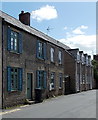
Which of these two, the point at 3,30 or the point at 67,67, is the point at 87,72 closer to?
the point at 67,67

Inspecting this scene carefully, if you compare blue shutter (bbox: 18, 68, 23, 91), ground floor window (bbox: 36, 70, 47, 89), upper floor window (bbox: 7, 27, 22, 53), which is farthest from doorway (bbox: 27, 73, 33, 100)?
upper floor window (bbox: 7, 27, 22, 53)

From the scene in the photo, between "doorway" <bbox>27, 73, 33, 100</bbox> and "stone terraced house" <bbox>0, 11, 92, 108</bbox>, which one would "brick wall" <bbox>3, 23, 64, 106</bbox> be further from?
"doorway" <bbox>27, 73, 33, 100</bbox>

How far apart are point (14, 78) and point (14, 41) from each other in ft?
8.67

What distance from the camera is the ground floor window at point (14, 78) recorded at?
16.7m

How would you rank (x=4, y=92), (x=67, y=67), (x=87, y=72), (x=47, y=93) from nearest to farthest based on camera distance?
(x=4, y=92)
(x=47, y=93)
(x=67, y=67)
(x=87, y=72)

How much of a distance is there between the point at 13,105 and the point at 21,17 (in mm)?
10900

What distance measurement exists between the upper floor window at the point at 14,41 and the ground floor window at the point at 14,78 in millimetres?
1405

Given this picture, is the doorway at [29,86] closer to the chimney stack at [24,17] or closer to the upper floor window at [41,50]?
the upper floor window at [41,50]

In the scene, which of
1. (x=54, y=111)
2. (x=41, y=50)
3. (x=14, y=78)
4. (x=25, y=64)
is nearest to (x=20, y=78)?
(x=14, y=78)

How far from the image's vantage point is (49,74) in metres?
25.3

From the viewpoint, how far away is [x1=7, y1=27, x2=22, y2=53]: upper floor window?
16.9m

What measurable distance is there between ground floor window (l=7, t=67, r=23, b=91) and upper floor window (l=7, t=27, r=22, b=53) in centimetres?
141

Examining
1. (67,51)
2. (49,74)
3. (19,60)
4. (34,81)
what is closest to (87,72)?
(67,51)

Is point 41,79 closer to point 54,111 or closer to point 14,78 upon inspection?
point 14,78
